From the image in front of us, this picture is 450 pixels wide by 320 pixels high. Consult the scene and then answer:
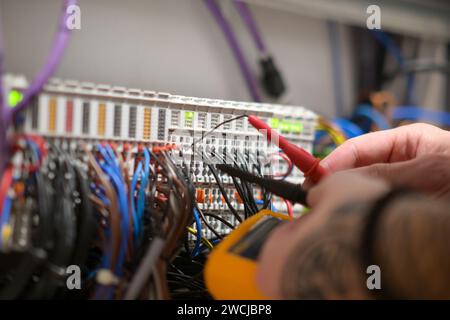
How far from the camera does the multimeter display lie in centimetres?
51

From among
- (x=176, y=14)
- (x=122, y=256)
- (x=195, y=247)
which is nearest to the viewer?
(x=122, y=256)

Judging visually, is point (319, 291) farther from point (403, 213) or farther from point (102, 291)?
point (102, 291)

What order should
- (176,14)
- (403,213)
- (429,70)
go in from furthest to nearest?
1. (429,70)
2. (176,14)
3. (403,213)

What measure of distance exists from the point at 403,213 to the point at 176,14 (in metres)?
0.67

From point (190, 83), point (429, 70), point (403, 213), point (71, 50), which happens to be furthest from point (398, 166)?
point (429, 70)

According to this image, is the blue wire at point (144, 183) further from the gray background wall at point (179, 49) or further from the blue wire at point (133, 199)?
the gray background wall at point (179, 49)

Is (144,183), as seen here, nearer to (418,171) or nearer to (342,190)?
(342,190)

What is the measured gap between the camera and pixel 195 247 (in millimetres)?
655

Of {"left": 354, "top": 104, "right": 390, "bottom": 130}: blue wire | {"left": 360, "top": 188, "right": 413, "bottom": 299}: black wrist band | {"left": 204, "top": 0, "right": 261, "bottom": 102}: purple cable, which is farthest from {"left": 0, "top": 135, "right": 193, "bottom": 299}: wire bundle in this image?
{"left": 354, "top": 104, "right": 390, "bottom": 130}: blue wire

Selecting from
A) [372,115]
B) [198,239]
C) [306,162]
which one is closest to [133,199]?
[198,239]

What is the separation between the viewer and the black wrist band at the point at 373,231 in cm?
42

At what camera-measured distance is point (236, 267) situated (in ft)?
1.66

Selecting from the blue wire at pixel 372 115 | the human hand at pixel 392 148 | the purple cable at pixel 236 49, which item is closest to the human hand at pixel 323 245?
the human hand at pixel 392 148

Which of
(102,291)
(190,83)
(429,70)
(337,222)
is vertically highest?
(429,70)
